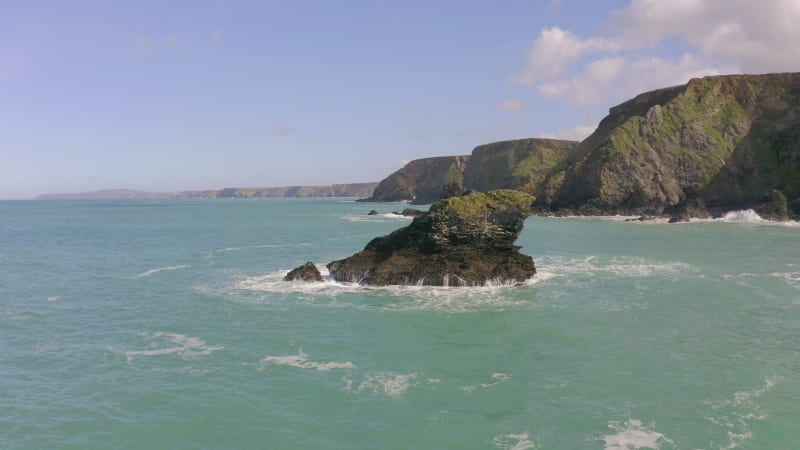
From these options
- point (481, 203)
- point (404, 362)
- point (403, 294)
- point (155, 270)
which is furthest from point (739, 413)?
point (155, 270)

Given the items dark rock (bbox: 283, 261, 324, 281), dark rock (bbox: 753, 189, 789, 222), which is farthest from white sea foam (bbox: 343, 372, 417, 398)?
dark rock (bbox: 753, 189, 789, 222)

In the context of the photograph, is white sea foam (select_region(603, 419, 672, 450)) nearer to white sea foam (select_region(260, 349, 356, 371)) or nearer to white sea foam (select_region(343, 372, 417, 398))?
white sea foam (select_region(343, 372, 417, 398))

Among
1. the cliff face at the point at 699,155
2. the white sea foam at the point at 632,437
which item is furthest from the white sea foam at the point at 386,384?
the cliff face at the point at 699,155

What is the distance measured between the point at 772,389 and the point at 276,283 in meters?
34.7

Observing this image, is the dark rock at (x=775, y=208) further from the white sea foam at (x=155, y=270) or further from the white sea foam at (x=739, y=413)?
the white sea foam at (x=155, y=270)

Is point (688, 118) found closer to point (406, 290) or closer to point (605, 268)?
point (605, 268)

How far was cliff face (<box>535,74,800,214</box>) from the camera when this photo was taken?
113 m

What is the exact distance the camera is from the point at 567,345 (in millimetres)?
27047

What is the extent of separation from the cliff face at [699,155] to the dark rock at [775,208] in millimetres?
2832

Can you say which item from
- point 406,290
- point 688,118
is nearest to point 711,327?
point 406,290

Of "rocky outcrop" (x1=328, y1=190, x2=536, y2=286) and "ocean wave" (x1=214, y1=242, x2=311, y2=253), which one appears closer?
"rocky outcrop" (x1=328, y1=190, x2=536, y2=286)

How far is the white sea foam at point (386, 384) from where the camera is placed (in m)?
21.4

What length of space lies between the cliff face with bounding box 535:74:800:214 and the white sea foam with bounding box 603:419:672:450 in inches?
4306

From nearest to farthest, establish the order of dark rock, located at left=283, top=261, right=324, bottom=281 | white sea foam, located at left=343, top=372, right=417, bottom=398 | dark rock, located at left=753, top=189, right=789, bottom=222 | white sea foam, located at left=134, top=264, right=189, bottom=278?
white sea foam, located at left=343, top=372, right=417, bottom=398
dark rock, located at left=283, top=261, right=324, bottom=281
white sea foam, located at left=134, top=264, right=189, bottom=278
dark rock, located at left=753, top=189, right=789, bottom=222
